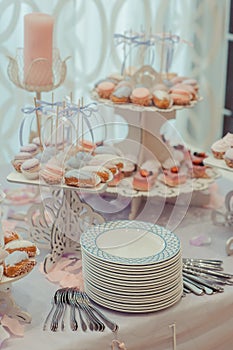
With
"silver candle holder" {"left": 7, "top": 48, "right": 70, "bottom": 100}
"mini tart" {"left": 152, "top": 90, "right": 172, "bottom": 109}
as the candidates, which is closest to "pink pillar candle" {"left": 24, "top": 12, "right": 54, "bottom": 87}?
"silver candle holder" {"left": 7, "top": 48, "right": 70, "bottom": 100}

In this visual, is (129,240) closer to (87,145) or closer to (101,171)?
(101,171)

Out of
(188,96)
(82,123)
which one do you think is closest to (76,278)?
(82,123)

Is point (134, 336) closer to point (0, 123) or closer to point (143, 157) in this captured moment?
point (143, 157)

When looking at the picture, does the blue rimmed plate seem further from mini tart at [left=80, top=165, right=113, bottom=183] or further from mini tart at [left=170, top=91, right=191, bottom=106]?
mini tart at [left=170, top=91, right=191, bottom=106]

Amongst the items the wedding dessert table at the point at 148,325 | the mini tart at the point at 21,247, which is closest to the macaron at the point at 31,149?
the wedding dessert table at the point at 148,325

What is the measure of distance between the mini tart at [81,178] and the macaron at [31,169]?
83mm

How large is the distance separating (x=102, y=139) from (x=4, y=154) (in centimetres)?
59

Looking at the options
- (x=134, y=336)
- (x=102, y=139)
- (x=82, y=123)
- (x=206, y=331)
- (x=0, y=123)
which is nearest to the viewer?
(x=134, y=336)

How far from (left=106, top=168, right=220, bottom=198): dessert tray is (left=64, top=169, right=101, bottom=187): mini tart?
0.18m

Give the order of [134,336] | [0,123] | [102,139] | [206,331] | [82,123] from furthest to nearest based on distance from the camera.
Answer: [0,123]
[102,139]
[82,123]
[206,331]
[134,336]

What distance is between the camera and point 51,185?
1.56 m

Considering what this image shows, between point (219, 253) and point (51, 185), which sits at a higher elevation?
point (51, 185)

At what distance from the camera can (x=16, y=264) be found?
1304 mm

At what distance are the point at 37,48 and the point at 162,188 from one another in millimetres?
479
